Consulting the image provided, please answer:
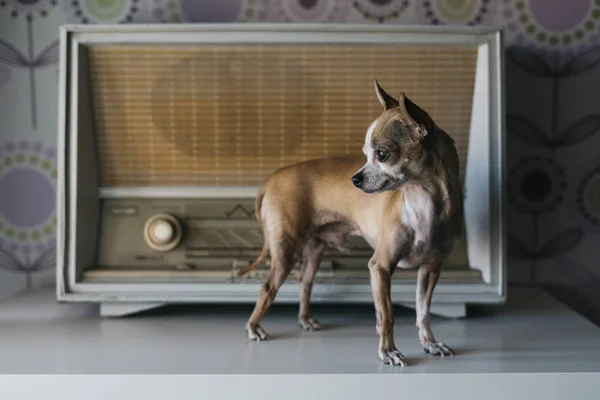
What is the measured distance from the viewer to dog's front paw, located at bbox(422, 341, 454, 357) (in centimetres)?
80

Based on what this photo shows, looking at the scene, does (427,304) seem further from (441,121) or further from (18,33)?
(18,33)

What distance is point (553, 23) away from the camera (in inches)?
A: 47.3

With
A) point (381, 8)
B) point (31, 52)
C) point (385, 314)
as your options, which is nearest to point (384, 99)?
point (385, 314)

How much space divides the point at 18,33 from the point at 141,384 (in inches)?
31.8

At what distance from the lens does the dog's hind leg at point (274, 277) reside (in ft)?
2.82

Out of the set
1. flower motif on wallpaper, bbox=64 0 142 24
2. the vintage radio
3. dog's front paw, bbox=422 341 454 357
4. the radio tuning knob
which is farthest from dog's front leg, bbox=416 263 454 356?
flower motif on wallpaper, bbox=64 0 142 24

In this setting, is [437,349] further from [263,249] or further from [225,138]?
[225,138]

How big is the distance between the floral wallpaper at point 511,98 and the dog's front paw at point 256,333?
566 mm

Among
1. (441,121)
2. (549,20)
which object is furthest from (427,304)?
(549,20)

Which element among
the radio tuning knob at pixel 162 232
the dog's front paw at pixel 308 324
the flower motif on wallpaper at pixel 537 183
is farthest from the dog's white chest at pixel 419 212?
the flower motif on wallpaper at pixel 537 183

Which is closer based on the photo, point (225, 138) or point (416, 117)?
point (416, 117)

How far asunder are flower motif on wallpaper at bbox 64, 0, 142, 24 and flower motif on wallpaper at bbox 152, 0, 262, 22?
0.15ft

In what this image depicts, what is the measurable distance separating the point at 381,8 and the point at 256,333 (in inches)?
26.5

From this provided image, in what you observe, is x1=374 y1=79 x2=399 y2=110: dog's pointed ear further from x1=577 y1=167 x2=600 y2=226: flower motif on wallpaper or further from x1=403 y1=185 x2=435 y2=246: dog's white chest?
x1=577 y1=167 x2=600 y2=226: flower motif on wallpaper
